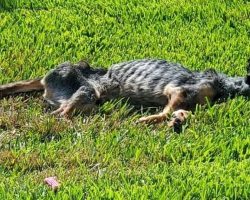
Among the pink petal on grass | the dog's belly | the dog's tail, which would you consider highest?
the pink petal on grass

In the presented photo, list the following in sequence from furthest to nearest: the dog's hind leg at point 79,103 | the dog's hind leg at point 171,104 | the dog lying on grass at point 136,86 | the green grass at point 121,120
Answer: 1. the dog lying on grass at point 136,86
2. the dog's hind leg at point 79,103
3. the dog's hind leg at point 171,104
4. the green grass at point 121,120

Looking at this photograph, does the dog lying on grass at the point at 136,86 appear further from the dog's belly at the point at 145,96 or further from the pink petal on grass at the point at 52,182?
the pink petal on grass at the point at 52,182

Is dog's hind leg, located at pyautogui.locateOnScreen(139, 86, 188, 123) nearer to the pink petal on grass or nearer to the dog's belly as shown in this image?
the dog's belly

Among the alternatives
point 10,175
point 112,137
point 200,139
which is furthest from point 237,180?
point 10,175

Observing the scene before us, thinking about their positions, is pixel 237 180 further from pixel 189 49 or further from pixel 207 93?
pixel 189 49

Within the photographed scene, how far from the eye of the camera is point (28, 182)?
16.3 ft

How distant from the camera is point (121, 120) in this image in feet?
20.4

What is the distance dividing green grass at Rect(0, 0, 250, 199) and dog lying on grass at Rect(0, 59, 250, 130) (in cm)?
16

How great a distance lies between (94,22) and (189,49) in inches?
49.4

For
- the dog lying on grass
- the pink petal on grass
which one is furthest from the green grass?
the dog lying on grass

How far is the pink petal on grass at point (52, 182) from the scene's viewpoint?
487 centimetres

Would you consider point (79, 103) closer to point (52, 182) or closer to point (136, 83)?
point (136, 83)

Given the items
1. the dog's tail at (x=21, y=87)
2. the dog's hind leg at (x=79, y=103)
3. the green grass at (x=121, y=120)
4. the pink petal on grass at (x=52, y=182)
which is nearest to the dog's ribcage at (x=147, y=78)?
the green grass at (x=121, y=120)

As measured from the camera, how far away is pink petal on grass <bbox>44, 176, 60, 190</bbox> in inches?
192
